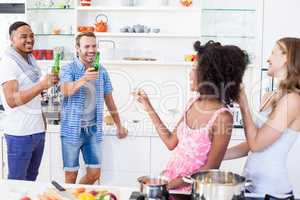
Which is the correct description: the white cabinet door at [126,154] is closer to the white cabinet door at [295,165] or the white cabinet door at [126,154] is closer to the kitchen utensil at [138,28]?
the kitchen utensil at [138,28]

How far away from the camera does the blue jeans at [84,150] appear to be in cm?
261

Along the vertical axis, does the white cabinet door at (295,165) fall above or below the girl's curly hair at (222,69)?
below

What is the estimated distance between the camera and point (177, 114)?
3.52 meters

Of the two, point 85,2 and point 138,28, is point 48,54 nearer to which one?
point 85,2

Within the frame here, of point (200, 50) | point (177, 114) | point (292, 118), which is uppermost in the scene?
point (200, 50)

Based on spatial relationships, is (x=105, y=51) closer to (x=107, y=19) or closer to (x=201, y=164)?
(x=107, y=19)

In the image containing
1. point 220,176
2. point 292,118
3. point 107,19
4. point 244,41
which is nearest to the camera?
point 220,176

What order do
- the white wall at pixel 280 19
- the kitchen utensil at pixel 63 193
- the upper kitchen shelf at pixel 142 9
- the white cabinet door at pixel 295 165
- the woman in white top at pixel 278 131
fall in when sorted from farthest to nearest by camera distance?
1. the upper kitchen shelf at pixel 142 9
2. the white wall at pixel 280 19
3. the white cabinet door at pixel 295 165
4. the woman in white top at pixel 278 131
5. the kitchen utensil at pixel 63 193

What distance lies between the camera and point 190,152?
5.18ft

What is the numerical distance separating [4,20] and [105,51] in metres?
1.05

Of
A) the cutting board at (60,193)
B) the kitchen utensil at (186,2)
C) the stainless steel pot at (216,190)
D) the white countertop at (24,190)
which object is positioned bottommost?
the white countertop at (24,190)

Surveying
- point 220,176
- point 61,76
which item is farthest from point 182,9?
point 220,176

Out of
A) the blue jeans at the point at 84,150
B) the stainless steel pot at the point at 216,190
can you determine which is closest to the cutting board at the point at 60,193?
the stainless steel pot at the point at 216,190

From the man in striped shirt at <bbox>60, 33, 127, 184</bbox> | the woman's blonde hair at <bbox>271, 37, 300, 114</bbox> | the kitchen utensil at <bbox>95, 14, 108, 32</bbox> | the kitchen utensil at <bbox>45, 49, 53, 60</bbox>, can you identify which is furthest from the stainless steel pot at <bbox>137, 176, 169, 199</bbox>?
the kitchen utensil at <bbox>45, 49, 53, 60</bbox>
